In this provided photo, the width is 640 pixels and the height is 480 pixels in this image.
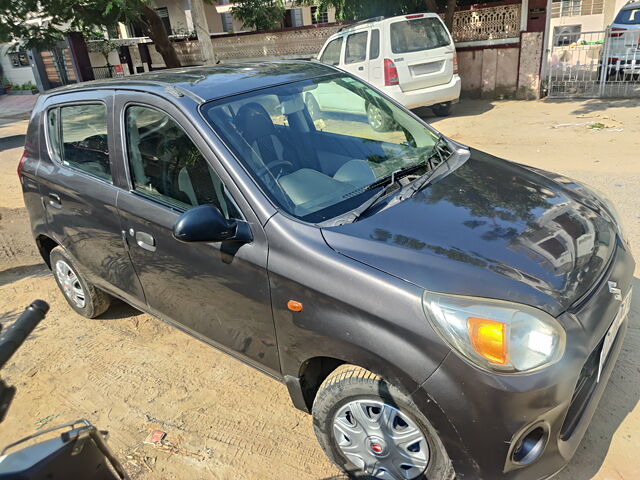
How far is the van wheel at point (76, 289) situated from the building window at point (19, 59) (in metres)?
24.0

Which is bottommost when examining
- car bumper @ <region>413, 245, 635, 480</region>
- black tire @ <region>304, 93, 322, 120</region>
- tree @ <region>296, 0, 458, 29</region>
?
car bumper @ <region>413, 245, 635, 480</region>

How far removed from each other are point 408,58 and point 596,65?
4.79 m

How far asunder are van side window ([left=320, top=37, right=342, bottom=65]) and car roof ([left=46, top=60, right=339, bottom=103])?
6.96 meters

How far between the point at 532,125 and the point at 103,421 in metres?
8.36

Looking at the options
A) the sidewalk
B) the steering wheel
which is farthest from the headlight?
the sidewalk

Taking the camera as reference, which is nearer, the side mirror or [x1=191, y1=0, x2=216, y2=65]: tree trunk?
the side mirror

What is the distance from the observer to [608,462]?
7.57ft

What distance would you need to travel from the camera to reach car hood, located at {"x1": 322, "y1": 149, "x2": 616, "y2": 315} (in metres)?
1.94

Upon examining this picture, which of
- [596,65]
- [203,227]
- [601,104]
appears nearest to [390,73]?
[601,104]

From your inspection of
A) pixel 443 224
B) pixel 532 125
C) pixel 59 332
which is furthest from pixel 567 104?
pixel 59 332

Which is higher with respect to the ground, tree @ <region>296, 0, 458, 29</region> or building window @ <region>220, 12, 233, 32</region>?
building window @ <region>220, 12, 233, 32</region>

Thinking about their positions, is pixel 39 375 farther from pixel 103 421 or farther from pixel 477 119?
pixel 477 119

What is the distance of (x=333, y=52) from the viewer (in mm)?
10102

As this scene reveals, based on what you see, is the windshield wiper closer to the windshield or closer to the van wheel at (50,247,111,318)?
the windshield
